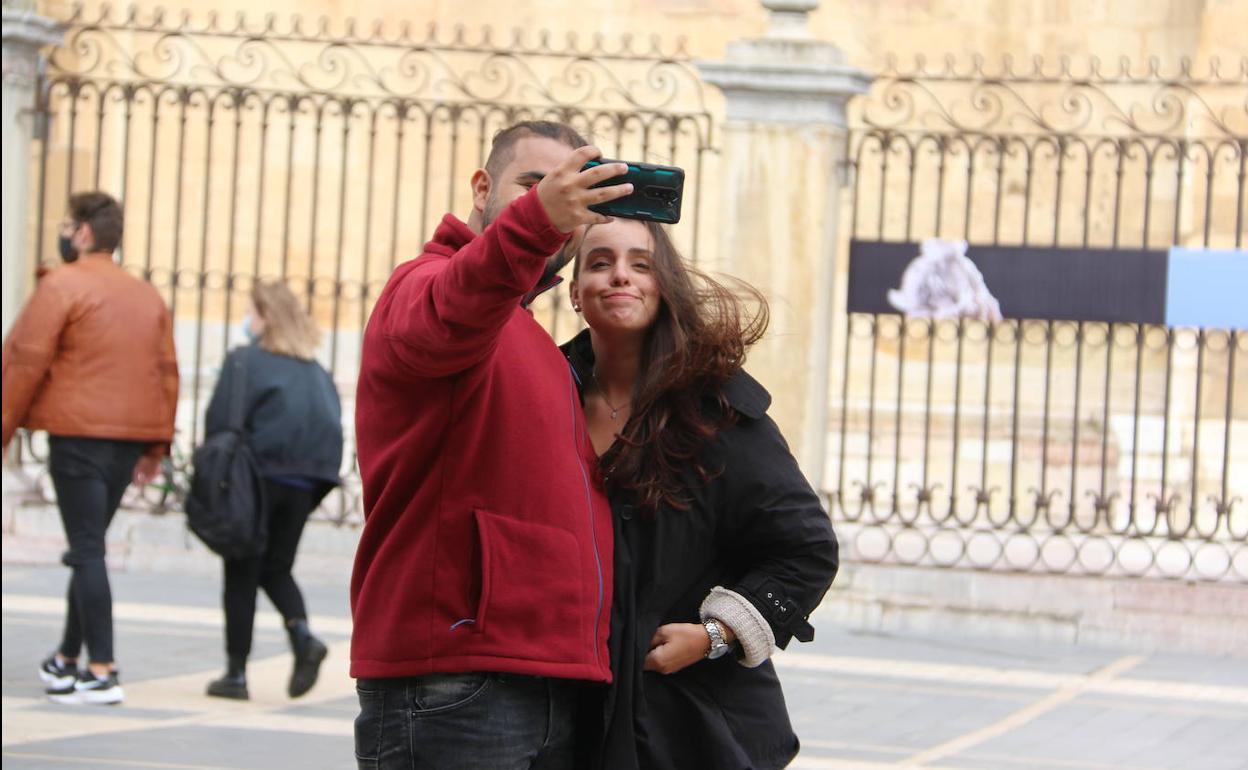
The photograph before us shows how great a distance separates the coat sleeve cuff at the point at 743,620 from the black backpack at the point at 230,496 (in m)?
4.23

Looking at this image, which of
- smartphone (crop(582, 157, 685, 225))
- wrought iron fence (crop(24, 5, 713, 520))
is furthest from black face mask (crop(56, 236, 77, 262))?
wrought iron fence (crop(24, 5, 713, 520))

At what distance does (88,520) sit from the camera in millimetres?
7223

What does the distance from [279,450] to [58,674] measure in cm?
112

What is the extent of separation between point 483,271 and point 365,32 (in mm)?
13710

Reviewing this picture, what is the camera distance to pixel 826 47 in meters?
10.3

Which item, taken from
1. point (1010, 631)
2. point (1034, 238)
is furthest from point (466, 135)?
point (1010, 631)

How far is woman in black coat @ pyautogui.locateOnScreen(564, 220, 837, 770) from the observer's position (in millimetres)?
3248

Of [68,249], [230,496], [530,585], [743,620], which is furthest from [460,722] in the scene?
[68,249]

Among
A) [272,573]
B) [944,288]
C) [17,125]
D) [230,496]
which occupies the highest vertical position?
[17,125]

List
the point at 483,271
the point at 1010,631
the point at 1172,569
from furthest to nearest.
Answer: the point at 1172,569 → the point at 1010,631 → the point at 483,271

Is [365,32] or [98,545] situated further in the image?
[365,32]

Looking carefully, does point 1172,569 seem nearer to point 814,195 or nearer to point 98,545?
point 814,195

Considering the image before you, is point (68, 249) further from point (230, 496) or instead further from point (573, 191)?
point (573, 191)

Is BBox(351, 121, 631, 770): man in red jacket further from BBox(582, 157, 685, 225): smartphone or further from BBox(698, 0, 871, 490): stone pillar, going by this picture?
BBox(698, 0, 871, 490): stone pillar
